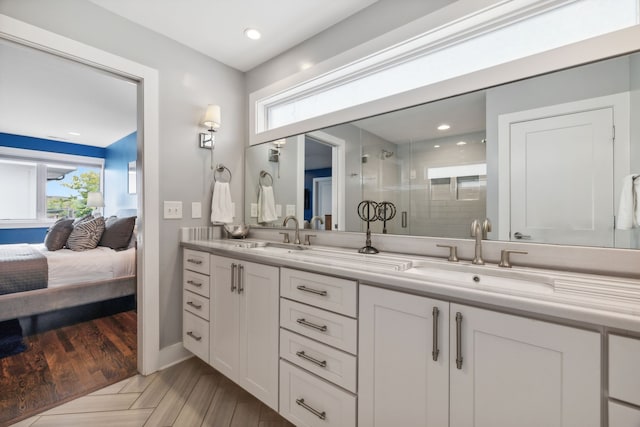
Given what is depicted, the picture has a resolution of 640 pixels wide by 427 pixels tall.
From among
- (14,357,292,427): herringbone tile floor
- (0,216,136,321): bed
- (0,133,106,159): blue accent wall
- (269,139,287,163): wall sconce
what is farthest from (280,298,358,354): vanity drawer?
(0,133,106,159): blue accent wall

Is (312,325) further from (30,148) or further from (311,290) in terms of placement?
(30,148)

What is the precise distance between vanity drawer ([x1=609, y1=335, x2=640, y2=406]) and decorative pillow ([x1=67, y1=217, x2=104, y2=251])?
417 centimetres

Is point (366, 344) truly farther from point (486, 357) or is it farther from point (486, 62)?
point (486, 62)

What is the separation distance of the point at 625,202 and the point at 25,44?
9.79 feet

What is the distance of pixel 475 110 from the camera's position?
146 cm

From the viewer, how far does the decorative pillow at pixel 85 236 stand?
319cm

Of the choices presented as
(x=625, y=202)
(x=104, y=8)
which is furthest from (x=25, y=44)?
(x=625, y=202)

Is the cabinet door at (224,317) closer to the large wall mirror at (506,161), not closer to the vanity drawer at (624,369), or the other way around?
the large wall mirror at (506,161)

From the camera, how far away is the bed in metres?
2.45

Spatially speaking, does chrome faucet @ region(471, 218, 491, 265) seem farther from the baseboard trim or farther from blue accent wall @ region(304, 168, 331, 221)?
the baseboard trim

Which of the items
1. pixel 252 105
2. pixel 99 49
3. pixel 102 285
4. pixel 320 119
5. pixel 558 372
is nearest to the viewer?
pixel 558 372

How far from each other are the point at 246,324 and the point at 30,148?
6.01 m

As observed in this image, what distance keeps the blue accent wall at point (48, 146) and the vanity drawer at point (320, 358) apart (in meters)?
6.26

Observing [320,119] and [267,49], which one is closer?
[320,119]
